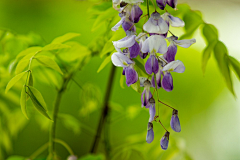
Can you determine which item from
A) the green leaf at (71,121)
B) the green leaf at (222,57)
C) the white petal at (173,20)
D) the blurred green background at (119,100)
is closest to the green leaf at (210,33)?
the green leaf at (222,57)

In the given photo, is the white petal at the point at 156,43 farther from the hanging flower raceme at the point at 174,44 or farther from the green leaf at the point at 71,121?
the green leaf at the point at 71,121

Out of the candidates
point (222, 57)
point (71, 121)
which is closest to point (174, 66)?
point (222, 57)

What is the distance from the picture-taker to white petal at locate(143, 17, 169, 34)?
25 cm

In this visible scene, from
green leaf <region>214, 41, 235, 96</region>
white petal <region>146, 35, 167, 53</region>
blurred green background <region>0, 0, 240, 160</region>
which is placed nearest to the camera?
white petal <region>146, 35, 167, 53</region>

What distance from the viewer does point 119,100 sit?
5.32 ft

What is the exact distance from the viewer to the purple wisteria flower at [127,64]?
0.26m

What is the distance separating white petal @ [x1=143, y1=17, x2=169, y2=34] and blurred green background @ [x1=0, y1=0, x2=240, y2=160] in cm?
127

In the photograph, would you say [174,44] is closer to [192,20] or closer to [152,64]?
[152,64]

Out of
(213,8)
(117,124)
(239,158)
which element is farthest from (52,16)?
(239,158)

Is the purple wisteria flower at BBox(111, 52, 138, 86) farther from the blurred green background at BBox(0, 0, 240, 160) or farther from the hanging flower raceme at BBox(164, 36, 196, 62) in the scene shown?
the blurred green background at BBox(0, 0, 240, 160)

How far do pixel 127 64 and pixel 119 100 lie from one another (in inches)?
53.4

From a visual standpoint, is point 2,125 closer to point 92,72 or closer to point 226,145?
point 92,72

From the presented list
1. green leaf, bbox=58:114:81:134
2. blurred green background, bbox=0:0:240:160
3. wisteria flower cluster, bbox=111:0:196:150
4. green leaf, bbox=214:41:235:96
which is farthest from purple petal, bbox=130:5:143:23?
blurred green background, bbox=0:0:240:160

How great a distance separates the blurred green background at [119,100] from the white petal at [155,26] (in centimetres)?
127
